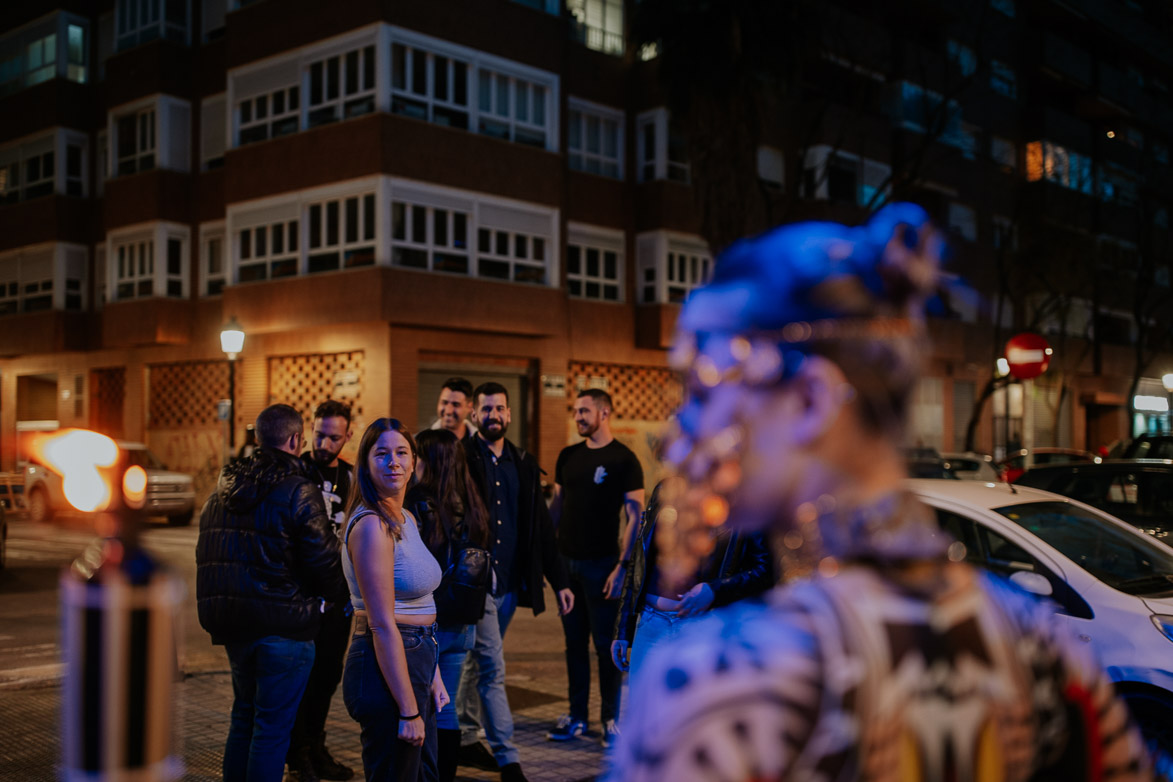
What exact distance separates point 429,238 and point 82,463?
20327 millimetres

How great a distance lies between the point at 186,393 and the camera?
25531 mm

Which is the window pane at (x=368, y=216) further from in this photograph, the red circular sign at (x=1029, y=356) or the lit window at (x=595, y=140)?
the red circular sign at (x=1029, y=356)

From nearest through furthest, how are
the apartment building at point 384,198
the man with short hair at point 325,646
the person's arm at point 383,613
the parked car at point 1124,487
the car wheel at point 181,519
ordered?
the person's arm at point 383,613, the man with short hair at point 325,646, the parked car at point 1124,487, the car wheel at point 181,519, the apartment building at point 384,198

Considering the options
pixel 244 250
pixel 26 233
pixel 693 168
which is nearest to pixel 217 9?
pixel 244 250

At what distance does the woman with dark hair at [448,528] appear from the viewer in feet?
16.1

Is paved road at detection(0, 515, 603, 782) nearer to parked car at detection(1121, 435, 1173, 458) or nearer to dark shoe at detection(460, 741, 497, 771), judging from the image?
dark shoe at detection(460, 741, 497, 771)

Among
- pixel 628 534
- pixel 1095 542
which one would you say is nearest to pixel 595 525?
pixel 628 534

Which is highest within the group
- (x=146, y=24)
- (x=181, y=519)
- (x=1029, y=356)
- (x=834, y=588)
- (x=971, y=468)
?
(x=146, y=24)

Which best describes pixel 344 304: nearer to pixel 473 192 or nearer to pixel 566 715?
pixel 473 192

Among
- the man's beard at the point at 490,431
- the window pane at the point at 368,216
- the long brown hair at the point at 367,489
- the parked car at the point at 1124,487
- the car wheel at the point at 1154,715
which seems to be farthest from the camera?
the window pane at the point at 368,216

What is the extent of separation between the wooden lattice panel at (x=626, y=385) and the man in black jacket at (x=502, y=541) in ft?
60.3

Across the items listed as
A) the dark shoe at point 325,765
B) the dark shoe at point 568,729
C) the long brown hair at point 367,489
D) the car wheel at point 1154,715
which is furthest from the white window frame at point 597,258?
the long brown hair at point 367,489

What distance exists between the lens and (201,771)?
545 centimetres

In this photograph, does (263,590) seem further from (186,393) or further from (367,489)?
(186,393)
